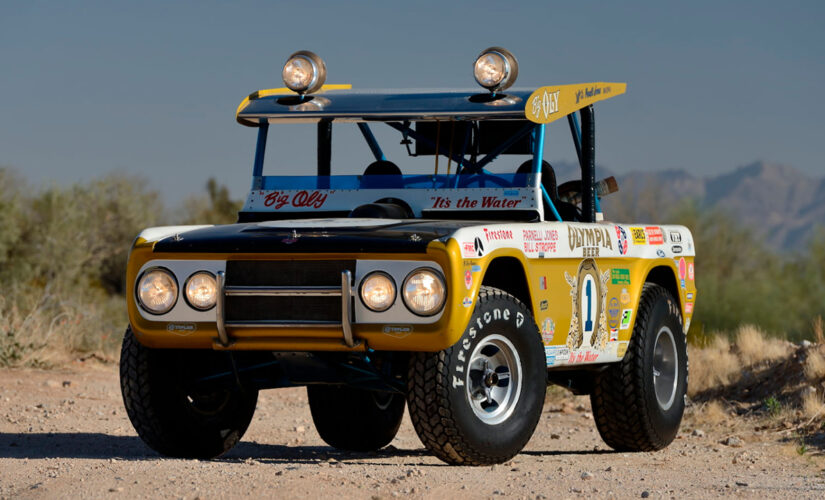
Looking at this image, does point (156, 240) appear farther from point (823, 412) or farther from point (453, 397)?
point (823, 412)

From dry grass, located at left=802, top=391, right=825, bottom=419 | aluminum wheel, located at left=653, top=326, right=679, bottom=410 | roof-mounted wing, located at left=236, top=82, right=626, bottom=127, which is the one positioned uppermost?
roof-mounted wing, located at left=236, top=82, right=626, bottom=127

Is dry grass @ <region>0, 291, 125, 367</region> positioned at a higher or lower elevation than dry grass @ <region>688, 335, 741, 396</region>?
lower

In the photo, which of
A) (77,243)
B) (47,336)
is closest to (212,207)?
(77,243)

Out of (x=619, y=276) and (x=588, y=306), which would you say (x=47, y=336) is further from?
(x=588, y=306)

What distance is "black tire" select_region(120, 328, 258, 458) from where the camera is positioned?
7.58m

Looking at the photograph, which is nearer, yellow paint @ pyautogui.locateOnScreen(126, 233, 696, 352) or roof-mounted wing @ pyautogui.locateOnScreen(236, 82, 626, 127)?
yellow paint @ pyautogui.locateOnScreen(126, 233, 696, 352)

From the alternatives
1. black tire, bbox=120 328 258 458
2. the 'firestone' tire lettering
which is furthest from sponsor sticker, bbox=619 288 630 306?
black tire, bbox=120 328 258 458

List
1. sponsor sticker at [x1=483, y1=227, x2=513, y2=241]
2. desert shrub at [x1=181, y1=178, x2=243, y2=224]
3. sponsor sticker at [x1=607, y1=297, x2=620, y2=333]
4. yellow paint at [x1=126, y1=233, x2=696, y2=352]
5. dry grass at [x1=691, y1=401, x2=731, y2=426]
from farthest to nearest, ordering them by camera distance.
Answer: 1. desert shrub at [x1=181, y1=178, x2=243, y2=224]
2. dry grass at [x1=691, y1=401, x2=731, y2=426]
3. sponsor sticker at [x1=607, y1=297, x2=620, y2=333]
4. sponsor sticker at [x1=483, y1=227, x2=513, y2=241]
5. yellow paint at [x1=126, y1=233, x2=696, y2=352]

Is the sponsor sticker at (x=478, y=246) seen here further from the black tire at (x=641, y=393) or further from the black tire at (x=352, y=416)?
the black tire at (x=352, y=416)

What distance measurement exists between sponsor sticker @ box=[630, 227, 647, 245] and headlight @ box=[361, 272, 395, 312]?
267cm

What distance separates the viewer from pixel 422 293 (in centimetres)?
668

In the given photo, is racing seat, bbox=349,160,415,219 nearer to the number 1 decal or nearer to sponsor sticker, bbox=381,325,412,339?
the number 1 decal

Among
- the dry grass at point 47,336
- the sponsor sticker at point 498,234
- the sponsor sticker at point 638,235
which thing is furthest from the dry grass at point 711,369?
the dry grass at point 47,336

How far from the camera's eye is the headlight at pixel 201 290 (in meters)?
7.07
